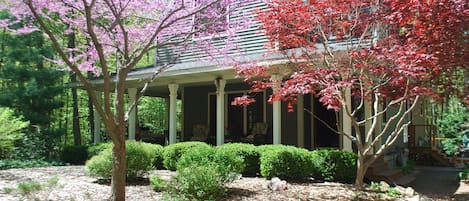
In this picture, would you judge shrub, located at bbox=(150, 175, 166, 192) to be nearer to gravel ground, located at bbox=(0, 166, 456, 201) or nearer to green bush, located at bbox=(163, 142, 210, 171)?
gravel ground, located at bbox=(0, 166, 456, 201)

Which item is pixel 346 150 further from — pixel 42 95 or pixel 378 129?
pixel 42 95

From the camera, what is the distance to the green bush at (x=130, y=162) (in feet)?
24.0

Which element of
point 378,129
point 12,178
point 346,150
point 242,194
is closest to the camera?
point 242,194

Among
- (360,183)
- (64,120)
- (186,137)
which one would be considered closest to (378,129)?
(360,183)

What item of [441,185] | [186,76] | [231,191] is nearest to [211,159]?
[231,191]

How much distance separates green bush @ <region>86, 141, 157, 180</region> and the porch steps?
179 inches

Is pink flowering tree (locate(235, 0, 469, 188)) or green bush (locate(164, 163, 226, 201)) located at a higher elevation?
pink flowering tree (locate(235, 0, 469, 188))

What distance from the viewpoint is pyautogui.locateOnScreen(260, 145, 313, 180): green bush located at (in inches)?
314

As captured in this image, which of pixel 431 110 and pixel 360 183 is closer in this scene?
pixel 360 183

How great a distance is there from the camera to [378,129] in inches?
388

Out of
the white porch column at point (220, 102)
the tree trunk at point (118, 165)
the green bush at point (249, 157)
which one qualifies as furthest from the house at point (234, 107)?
the tree trunk at point (118, 165)

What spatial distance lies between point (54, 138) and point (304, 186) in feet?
30.4

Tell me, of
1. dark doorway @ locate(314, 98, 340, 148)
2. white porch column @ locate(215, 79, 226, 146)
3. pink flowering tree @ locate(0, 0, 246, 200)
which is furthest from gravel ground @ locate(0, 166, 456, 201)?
dark doorway @ locate(314, 98, 340, 148)

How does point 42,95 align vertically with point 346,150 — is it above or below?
above
